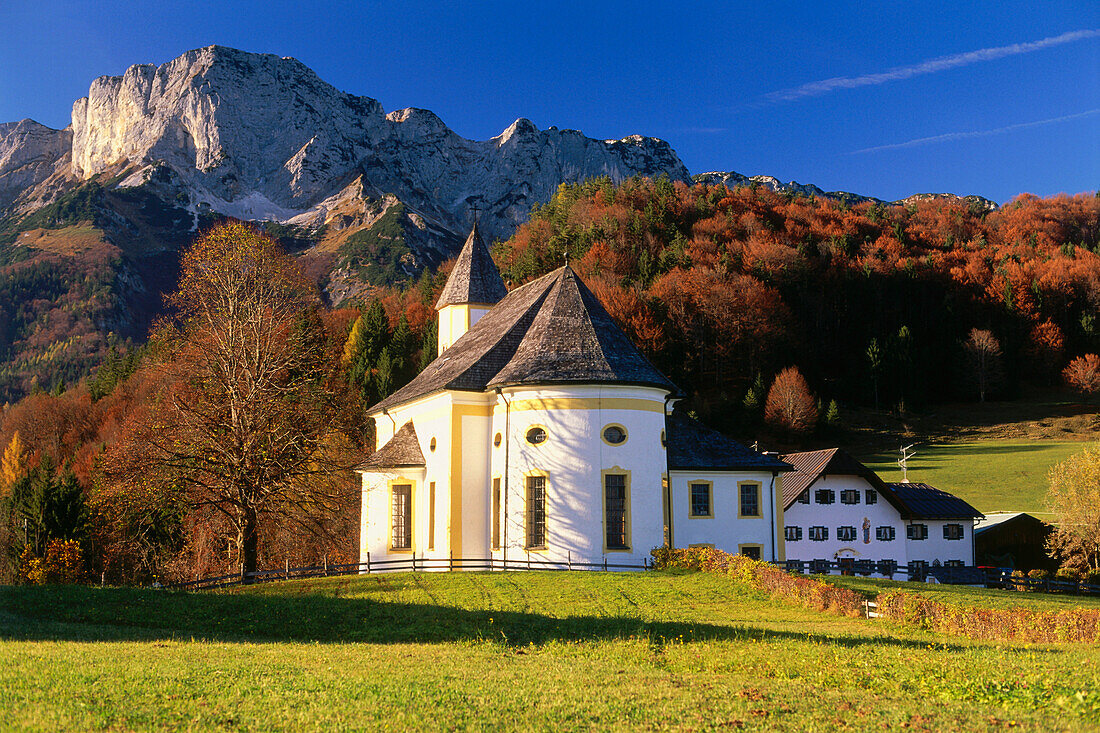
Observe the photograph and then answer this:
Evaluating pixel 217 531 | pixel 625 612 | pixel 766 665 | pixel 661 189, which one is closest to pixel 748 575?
pixel 625 612

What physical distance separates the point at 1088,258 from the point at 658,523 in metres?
93.7

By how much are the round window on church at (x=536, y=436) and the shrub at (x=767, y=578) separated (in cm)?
515

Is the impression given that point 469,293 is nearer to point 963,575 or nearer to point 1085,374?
point 963,575

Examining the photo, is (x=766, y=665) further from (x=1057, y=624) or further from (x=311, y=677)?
(x=1057, y=624)

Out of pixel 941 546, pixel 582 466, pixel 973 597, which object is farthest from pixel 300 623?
pixel 941 546

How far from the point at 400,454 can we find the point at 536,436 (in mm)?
6807

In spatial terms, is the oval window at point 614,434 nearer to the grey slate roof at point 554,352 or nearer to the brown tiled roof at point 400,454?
the grey slate roof at point 554,352

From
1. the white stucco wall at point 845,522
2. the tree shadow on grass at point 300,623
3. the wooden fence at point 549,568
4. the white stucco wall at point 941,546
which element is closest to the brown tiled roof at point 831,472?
the white stucco wall at point 845,522

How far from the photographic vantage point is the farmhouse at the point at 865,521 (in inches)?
1887

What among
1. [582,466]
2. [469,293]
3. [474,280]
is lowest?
[582,466]

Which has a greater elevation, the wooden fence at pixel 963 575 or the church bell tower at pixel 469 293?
the church bell tower at pixel 469 293

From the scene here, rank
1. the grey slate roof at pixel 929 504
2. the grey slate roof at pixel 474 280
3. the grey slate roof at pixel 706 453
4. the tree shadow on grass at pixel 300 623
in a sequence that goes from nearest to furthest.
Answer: the tree shadow on grass at pixel 300 623
the grey slate roof at pixel 706 453
the grey slate roof at pixel 474 280
the grey slate roof at pixel 929 504

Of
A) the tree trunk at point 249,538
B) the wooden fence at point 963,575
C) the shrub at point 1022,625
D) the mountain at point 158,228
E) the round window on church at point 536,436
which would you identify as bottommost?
the wooden fence at point 963,575

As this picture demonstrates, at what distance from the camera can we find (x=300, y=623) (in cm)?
1859
